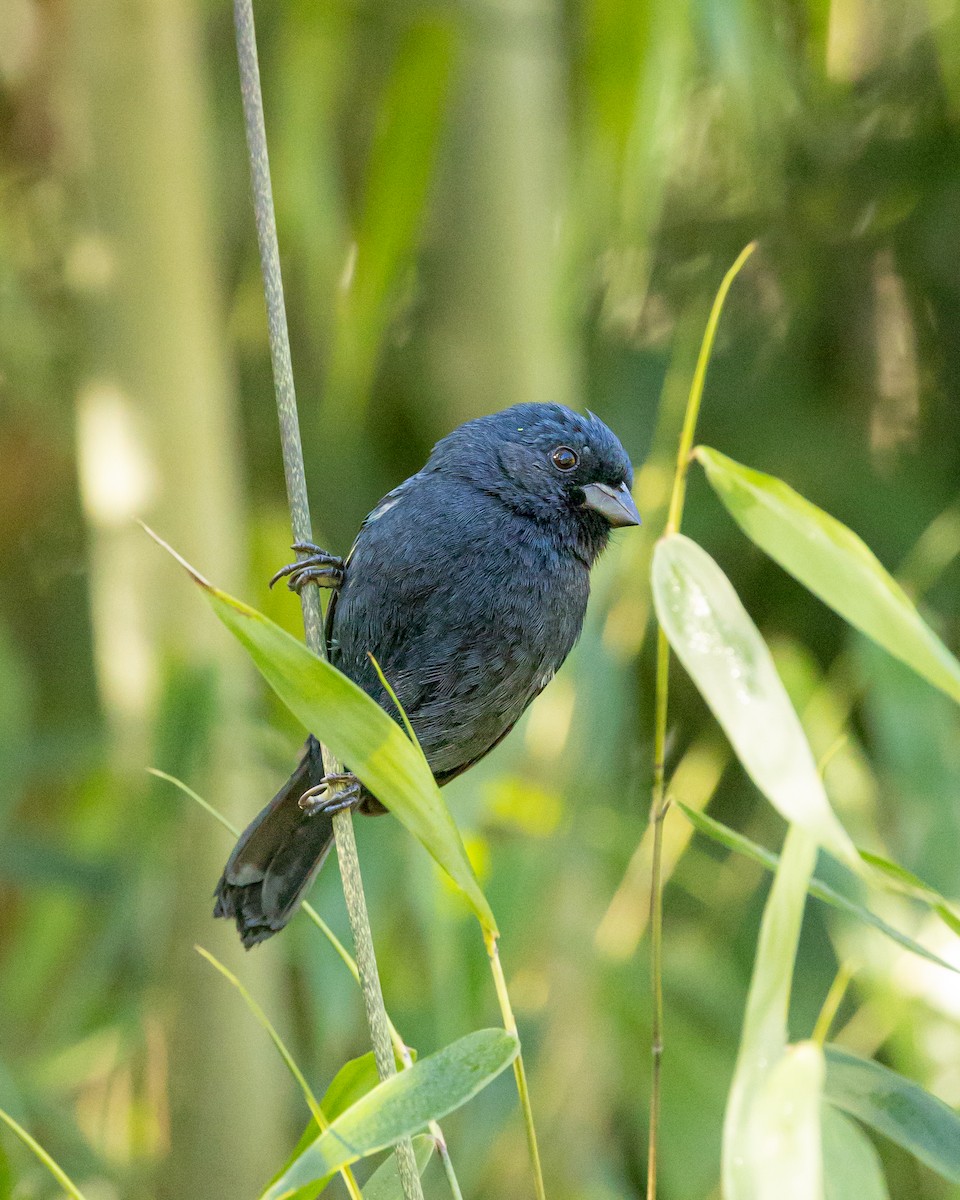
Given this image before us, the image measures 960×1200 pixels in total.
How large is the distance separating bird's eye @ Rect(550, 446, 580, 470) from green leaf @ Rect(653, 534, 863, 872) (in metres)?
0.74

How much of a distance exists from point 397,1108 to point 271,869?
24.8 inches

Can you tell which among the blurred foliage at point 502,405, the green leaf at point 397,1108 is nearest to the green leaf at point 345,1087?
the green leaf at point 397,1108

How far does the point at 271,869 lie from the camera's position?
1695 mm

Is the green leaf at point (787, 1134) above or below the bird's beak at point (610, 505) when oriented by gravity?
below

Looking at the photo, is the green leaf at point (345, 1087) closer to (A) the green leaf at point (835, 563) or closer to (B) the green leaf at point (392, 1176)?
(B) the green leaf at point (392, 1176)

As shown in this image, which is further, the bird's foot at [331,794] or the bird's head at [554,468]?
the bird's head at [554,468]

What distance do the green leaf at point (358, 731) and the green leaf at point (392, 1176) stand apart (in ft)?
1.00

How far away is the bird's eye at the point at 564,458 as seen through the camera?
1.91m

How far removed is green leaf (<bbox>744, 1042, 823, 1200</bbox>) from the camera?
1007 mm

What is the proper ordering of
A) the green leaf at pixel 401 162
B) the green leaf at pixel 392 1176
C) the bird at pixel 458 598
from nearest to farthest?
the green leaf at pixel 392 1176, the bird at pixel 458 598, the green leaf at pixel 401 162

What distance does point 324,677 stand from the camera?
109cm

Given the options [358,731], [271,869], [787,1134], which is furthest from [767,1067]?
[271,869]

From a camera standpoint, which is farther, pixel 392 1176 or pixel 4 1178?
pixel 4 1178

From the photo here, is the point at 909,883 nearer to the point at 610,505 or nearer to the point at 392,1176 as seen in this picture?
the point at 392,1176
